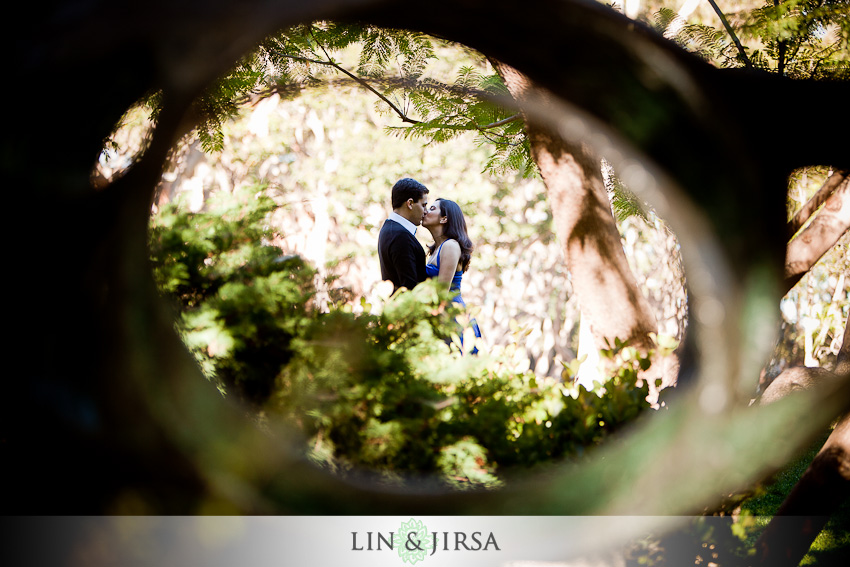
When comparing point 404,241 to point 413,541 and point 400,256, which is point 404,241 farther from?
point 413,541

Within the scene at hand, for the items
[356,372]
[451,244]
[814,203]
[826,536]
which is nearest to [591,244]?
[451,244]

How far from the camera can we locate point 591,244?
3.45 m

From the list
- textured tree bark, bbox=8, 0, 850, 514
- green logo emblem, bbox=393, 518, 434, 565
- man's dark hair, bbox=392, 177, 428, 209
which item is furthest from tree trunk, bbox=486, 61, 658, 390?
green logo emblem, bbox=393, 518, 434, 565

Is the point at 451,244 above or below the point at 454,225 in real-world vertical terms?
below

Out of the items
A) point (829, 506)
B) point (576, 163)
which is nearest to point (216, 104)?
point (576, 163)

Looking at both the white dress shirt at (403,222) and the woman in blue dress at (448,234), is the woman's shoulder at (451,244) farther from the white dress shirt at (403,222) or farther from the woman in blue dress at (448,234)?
the white dress shirt at (403,222)

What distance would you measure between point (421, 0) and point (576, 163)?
2012 millimetres

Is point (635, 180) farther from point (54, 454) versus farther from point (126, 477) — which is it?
point (54, 454)

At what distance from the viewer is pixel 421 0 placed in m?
1.67

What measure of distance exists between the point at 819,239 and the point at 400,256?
7.01 feet

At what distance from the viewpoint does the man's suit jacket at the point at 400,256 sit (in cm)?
338

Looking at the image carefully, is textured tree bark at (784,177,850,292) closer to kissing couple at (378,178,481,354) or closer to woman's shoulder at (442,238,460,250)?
kissing couple at (378,178,481,354)

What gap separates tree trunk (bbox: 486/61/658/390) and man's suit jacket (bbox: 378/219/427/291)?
2.90 feet

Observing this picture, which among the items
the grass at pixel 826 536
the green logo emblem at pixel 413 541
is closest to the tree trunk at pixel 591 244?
the grass at pixel 826 536
